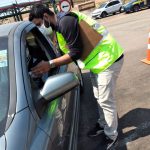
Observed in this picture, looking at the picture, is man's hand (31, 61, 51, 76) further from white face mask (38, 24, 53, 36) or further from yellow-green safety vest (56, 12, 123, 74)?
white face mask (38, 24, 53, 36)

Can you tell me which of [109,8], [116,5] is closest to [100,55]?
[109,8]

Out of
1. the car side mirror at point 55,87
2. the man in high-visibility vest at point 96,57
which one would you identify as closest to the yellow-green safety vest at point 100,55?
the man in high-visibility vest at point 96,57

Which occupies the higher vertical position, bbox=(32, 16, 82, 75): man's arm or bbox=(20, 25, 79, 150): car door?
bbox=(32, 16, 82, 75): man's arm

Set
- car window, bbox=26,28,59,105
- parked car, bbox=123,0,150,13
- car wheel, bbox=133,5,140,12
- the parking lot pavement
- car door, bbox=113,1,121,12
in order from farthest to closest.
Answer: car door, bbox=113,1,121,12
car wheel, bbox=133,5,140,12
parked car, bbox=123,0,150,13
the parking lot pavement
car window, bbox=26,28,59,105

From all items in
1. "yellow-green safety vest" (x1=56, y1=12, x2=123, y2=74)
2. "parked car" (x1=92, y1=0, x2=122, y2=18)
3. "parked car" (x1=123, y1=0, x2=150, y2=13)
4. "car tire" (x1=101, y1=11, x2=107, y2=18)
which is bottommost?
"car tire" (x1=101, y1=11, x2=107, y2=18)

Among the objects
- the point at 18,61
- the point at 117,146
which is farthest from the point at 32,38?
the point at 117,146

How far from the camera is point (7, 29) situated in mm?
3250

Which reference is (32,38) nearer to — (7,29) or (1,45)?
(7,29)

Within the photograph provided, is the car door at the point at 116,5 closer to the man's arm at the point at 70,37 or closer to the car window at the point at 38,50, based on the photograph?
the car window at the point at 38,50

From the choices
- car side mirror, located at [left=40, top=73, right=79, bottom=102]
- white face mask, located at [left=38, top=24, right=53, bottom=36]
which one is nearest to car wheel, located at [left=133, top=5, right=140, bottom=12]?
white face mask, located at [left=38, top=24, right=53, bottom=36]

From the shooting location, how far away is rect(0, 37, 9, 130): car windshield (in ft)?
7.82

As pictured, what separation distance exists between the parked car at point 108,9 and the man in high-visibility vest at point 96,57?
30.6 meters

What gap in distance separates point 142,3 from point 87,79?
999 inches

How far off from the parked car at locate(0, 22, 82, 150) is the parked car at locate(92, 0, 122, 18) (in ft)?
104
